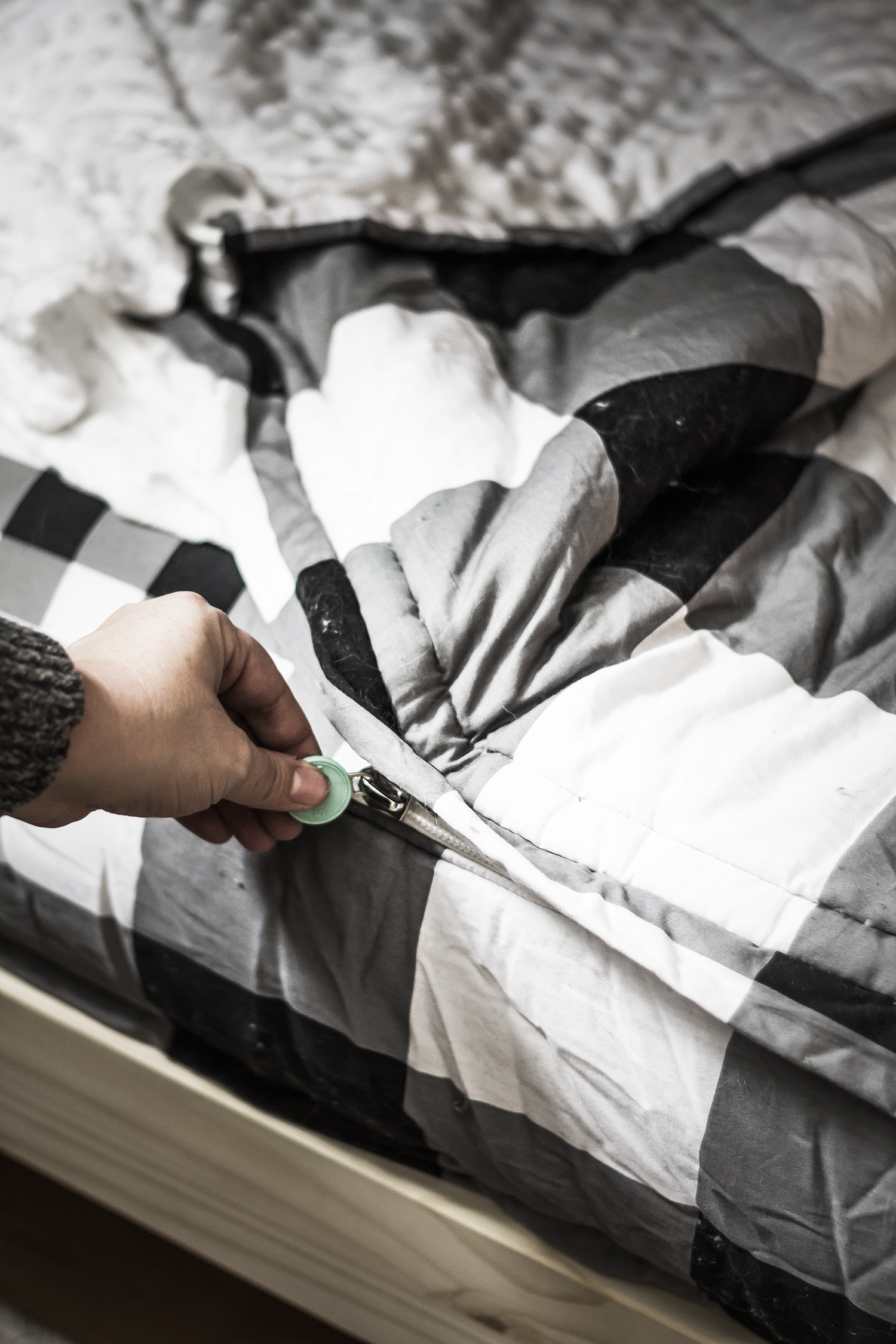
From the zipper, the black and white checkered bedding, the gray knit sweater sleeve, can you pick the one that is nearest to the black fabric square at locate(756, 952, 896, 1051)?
the black and white checkered bedding

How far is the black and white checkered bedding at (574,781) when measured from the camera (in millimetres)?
457

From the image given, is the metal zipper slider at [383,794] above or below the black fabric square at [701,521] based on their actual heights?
below

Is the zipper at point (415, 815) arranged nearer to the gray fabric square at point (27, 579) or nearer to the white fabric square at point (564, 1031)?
the white fabric square at point (564, 1031)

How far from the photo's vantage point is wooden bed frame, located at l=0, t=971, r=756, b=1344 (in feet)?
1.94

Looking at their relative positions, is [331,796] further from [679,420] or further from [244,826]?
[679,420]

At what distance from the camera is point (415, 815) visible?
0.50 meters

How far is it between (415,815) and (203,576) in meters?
0.22

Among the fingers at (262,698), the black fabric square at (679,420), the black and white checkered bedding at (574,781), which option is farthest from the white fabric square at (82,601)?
the black fabric square at (679,420)

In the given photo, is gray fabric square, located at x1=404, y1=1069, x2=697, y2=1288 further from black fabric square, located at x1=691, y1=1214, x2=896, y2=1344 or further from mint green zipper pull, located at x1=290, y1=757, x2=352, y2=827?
mint green zipper pull, located at x1=290, y1=757, x2=352, y2=827

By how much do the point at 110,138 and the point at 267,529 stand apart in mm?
431

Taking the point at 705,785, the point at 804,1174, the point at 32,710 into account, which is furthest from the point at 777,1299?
the point at 32,710

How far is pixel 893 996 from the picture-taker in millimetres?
426

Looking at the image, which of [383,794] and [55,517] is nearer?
[383,794]

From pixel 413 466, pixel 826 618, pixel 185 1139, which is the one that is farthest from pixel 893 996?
pixel 185 1139
